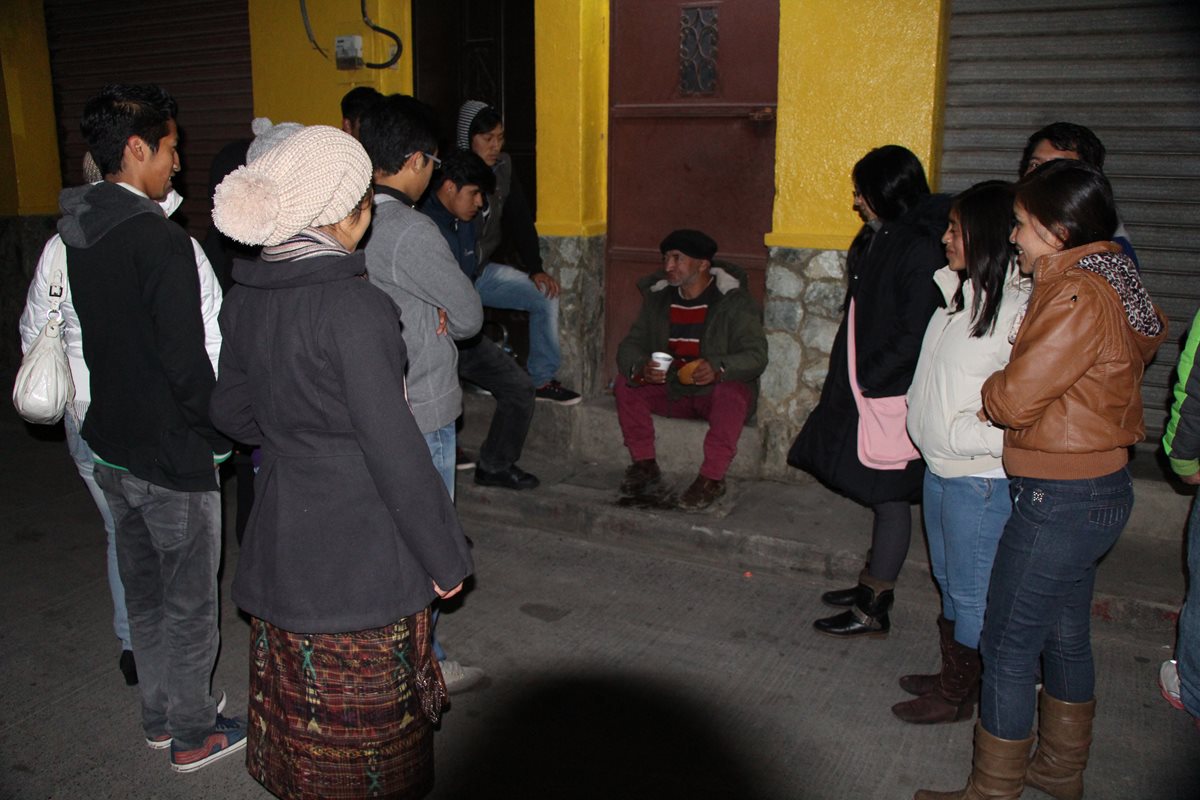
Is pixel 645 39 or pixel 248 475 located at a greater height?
pixel 645 39

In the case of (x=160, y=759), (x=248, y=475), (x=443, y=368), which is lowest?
(x=160, y=759)

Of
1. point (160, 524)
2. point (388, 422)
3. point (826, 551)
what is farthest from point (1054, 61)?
point (160, 524)

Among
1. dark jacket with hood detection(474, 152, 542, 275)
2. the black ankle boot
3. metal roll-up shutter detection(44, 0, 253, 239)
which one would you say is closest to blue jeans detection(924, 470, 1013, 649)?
the black ankle boot

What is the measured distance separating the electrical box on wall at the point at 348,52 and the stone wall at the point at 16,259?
377cm

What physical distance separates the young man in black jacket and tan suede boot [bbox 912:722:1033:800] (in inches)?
97.2

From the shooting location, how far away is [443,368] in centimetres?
351

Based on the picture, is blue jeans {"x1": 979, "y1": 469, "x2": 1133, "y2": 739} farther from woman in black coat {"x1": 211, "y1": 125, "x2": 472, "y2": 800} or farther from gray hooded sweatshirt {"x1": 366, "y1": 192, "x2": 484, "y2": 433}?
gray hooded sweatshirt {"x1": 366, "y1": 192, "x2": 484, "y2": 433}

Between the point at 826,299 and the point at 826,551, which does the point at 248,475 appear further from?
the point at 826,299

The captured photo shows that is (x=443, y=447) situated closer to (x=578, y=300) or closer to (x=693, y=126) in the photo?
(x=578, y=300)

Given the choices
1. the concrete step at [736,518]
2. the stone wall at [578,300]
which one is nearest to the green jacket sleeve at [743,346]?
the concrete step at [736,518]

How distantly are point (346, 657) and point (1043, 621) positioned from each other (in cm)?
191

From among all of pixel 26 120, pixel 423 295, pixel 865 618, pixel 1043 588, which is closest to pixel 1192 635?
pixel 1043 588

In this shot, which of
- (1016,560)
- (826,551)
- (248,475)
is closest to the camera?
(1016,560)

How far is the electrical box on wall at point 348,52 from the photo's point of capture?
6.84 meters
